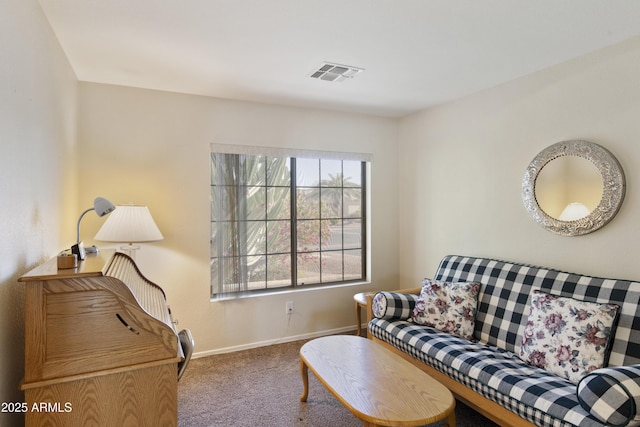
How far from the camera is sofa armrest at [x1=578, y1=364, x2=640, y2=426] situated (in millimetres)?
1451

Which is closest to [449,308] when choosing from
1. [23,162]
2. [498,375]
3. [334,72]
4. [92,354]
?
[498,375]

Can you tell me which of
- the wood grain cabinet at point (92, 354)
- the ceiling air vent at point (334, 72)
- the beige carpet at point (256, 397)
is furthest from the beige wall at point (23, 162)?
the ceiling air vent at point (334, 72)

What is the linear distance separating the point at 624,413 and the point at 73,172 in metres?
3.58

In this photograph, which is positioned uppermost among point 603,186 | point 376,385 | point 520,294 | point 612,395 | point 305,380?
point 603,186

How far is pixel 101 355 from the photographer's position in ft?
4.58

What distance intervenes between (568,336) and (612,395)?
1.87 ft

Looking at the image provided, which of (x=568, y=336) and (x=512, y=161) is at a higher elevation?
(x=512, y=161)

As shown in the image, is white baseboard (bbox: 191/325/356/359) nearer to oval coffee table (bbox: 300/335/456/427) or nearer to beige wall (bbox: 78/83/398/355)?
beige wall (bbox: 78/83/398/355)

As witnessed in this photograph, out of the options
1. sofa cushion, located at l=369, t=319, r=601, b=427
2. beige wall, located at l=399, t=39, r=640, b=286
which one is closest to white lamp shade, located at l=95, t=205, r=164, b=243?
sofa cushion, located at l=369, t=319, r=601, b=427

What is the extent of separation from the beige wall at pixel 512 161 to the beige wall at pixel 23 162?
3.20 meters

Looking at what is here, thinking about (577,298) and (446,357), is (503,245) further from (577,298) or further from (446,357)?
(446,357)

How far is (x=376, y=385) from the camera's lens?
1901mm

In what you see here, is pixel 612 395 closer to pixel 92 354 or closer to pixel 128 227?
pixel 92 354

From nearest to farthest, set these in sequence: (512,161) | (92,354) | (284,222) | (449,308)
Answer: (92,354)
(449,308)
(512,161)
(284,222)
